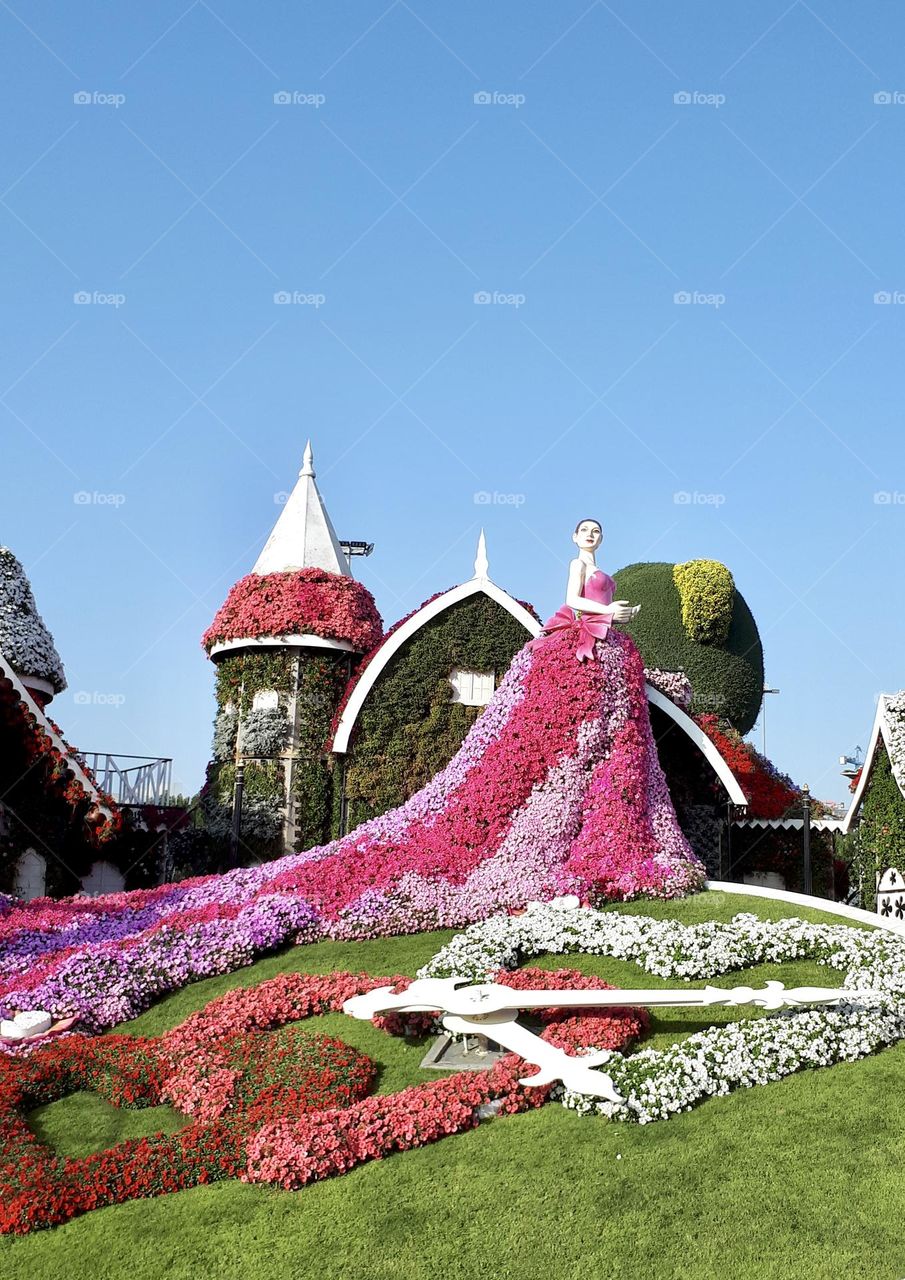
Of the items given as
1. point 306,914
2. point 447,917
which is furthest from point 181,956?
point 447,917

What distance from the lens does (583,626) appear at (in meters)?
16.0

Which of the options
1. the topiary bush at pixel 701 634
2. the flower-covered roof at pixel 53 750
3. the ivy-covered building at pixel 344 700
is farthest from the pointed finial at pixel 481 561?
the topiary bush at pixel 701 634

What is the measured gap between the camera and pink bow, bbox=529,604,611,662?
51.9ft

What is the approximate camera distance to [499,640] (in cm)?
2034

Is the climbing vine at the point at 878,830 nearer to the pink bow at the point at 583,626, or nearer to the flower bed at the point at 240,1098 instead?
the pink bow at the point at 583,626

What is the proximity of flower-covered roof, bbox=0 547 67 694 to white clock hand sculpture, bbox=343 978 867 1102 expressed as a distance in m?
15.2

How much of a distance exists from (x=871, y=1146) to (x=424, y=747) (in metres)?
12.3

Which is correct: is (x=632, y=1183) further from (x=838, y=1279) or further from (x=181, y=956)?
(x=181, y=956)

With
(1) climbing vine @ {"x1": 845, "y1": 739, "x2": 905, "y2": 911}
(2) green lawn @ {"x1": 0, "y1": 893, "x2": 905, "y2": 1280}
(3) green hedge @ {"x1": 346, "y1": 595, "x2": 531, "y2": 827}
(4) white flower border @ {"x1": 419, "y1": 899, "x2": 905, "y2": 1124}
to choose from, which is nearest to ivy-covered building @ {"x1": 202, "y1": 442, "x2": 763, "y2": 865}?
(3) green hedge @ {"x1": 346, "y1": 595, "x2": 531, "y2": 827}

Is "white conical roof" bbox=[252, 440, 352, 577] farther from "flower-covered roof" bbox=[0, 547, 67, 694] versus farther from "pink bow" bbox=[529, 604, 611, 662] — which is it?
"pink bow" bbox=[529, 604, 611, 662]

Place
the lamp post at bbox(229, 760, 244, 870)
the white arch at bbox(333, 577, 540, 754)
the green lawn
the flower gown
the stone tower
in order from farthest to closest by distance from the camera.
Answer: the stone tower
the white arch at bbox(333, 577, 540, 754)
the lamp post at bbox(229, 760, 244, 870)
the flower gown
the green lawn

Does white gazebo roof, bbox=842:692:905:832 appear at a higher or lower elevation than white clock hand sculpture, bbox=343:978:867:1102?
higher

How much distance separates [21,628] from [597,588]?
40.2 feet

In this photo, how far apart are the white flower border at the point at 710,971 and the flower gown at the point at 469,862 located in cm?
98
